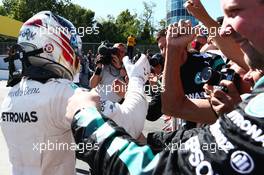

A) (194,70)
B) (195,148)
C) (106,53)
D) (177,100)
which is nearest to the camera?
(195,148)

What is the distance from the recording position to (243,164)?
3.19 ft

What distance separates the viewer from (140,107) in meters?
2.13

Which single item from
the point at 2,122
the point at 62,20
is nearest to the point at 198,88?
the point at 62,20

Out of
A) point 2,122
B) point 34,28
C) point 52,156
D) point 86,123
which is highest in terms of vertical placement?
point 34,28

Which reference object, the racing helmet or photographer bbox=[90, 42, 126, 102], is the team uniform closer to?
the racing helmet

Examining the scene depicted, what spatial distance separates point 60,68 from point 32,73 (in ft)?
0.51

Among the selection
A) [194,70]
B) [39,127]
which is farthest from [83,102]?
[194,70]

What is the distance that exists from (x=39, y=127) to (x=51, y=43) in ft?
1.48

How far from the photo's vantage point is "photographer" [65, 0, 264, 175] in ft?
3.23

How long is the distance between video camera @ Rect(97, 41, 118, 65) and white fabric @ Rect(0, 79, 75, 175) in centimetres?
336

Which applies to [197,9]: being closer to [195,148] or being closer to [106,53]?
[195,148]

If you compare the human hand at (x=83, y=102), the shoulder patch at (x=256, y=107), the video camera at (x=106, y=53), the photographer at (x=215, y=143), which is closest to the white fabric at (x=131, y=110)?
the human hand at (x=83, y=102)

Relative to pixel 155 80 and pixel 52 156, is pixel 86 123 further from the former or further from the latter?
pixel 155 80

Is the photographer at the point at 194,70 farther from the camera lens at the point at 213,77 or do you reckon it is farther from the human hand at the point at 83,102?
the human hand at the point at 83,102
